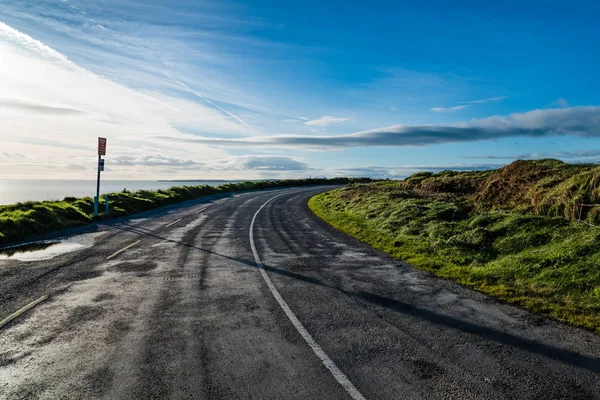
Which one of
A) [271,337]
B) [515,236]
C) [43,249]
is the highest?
[515,236]

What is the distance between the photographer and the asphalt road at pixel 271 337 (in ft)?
15.4

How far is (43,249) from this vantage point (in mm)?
13180

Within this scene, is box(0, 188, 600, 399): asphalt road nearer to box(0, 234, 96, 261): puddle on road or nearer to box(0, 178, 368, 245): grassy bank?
box(0, 234, 96, 261): puddle on road

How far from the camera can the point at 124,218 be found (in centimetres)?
2262

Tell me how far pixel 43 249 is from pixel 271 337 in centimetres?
1113

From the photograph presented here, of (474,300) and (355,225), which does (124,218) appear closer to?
(355,225)

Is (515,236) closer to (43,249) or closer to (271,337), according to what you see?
(271,337)

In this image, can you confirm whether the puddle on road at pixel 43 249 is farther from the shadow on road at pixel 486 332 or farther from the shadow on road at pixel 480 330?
the shadow on road at pixel 486 332

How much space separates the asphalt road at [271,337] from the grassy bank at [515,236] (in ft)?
3.60

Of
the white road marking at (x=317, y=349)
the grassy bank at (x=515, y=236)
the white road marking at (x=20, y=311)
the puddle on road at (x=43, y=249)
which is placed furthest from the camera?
the puddle on road at (x=43, y=249)

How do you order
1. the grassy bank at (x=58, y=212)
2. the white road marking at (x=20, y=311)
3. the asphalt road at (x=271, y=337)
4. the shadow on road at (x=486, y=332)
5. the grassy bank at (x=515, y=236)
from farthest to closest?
the grassy bank at (x=58, y=212)
the grassy bank at (x=515, y=236)
the white road marking at (x=20, y=311)
the shadow on road at (x=486, y=332)
the asphalt road at (x=271, y=337)

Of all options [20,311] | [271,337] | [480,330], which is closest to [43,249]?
[20,311]

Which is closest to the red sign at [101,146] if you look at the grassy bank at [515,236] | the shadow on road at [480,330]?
the grassy bank at [515,236]

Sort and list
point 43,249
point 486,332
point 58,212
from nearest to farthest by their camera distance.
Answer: point 486,332 → point 43,249 → point 58,212
